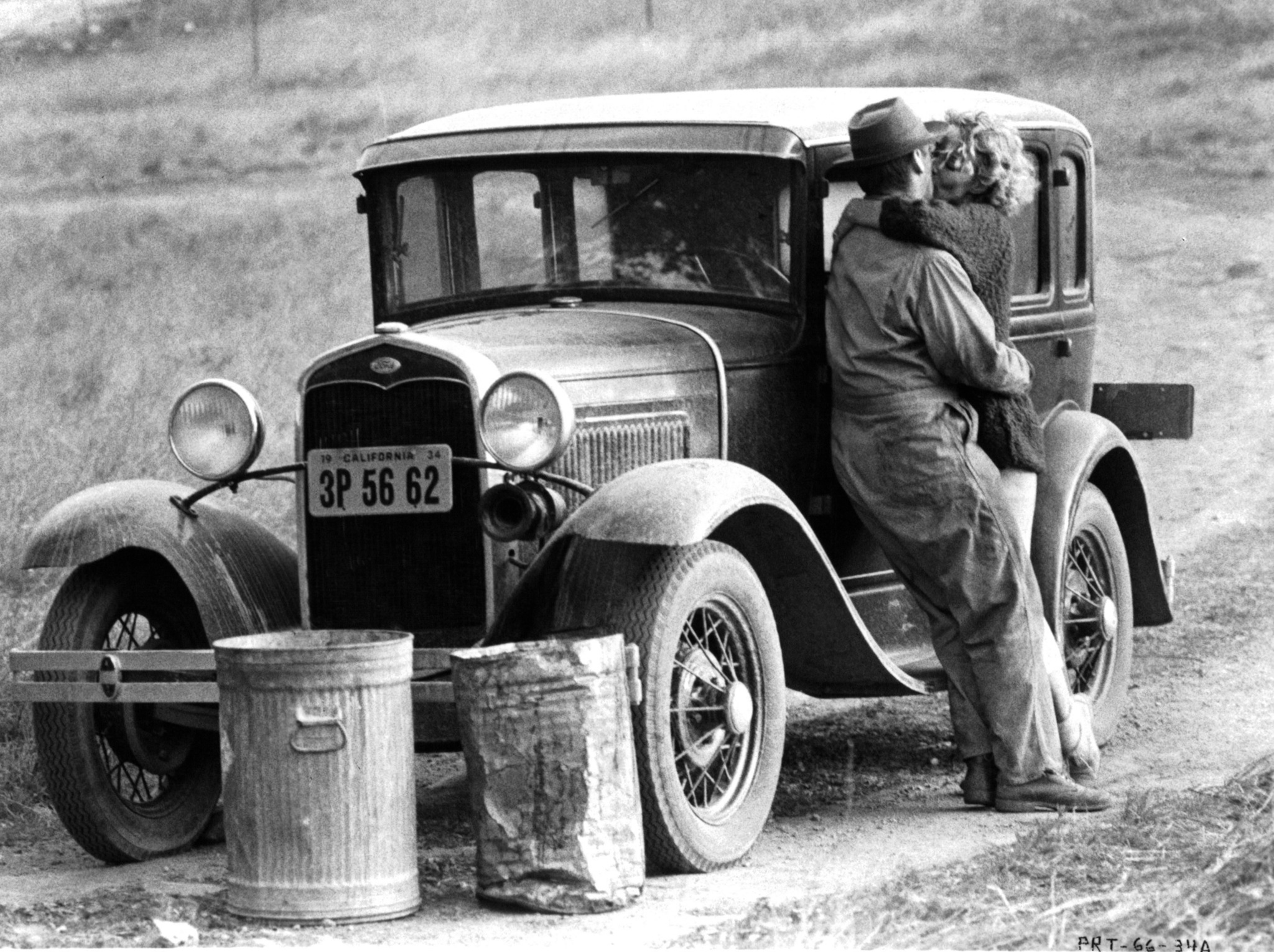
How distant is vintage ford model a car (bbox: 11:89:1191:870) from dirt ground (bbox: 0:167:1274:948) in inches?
9.8

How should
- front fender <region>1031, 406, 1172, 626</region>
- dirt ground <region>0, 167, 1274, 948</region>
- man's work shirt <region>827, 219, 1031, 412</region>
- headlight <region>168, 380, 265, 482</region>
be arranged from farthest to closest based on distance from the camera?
front fender <region>1031, 406, 1172, 626</region> < man's work shirt <region>827, 219, 1031, 412</region> < headlight <region>168, 380, 265, 482</region> < dirt ground <region>0, 167, 1274, 948</region>

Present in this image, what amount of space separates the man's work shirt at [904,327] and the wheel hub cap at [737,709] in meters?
0.99

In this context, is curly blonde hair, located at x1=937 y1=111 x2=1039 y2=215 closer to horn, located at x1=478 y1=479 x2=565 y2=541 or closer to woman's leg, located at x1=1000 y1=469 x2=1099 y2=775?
woman's leg, located at x1=1000 y1=469 x2=1099 y2=775

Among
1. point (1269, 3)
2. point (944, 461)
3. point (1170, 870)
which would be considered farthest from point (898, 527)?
point (1269, 3)

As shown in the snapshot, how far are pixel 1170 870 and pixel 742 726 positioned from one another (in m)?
1.14

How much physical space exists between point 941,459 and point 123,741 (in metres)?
2.39

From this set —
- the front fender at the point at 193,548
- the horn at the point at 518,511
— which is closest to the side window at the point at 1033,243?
the horn at the point at 518,511

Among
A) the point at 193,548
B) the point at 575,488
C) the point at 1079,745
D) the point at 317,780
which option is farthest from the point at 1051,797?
the point at 193,548

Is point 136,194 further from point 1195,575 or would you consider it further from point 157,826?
point 157,826

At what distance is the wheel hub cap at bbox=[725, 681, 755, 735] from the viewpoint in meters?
5.71

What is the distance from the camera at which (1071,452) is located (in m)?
7.16

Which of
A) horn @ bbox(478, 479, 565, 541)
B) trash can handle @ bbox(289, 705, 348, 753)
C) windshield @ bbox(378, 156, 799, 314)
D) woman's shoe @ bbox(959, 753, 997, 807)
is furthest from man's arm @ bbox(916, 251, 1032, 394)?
trash can handle @ bbox(289, 705, 348, 753)

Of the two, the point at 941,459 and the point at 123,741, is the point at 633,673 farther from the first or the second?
the point at 123,741

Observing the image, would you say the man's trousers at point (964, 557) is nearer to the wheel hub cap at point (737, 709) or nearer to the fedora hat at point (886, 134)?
the fedora hat at point (886, 134)
